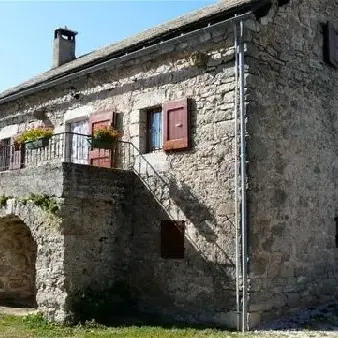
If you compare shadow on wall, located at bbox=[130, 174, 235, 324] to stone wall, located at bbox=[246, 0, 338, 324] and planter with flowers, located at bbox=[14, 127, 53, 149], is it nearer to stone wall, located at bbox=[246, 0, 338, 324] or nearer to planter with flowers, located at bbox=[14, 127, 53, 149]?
stone wall, located at bbox=[246, 0, 338, 324]

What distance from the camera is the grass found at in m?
8.36

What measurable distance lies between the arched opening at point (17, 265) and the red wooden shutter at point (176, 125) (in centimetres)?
407

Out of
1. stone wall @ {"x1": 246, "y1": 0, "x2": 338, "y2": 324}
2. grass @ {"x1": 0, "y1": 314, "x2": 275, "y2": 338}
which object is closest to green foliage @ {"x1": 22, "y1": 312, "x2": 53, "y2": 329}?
grass @ {"x1": 0, "y1": 314, "x2": 275, "y2": 338}

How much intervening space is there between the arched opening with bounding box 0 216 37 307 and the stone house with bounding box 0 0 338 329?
16.6 inches

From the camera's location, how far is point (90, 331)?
8.76 metres

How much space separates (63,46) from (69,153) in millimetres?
7340

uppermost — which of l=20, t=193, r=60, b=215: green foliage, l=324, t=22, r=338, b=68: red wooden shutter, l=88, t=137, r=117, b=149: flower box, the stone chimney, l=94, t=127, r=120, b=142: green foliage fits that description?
the stone chimney

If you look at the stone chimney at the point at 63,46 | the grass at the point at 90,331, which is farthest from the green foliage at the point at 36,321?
the stone chimney at the point at 63,46

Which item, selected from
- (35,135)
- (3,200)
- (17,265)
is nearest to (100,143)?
(35,135)

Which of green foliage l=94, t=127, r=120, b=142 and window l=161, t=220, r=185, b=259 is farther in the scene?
green foliage l=94, t=127, r=120, b=142

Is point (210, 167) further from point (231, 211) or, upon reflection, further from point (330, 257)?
point (330, 257)

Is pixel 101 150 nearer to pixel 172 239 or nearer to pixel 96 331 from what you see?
pixel 172 239

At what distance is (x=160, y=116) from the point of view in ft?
35.9

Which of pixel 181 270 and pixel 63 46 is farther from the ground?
pixel 63 46
